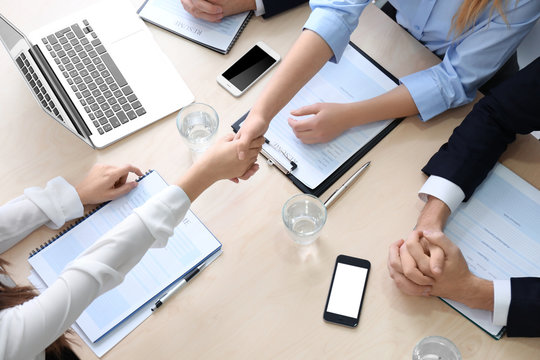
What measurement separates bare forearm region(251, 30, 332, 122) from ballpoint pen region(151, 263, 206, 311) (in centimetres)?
38

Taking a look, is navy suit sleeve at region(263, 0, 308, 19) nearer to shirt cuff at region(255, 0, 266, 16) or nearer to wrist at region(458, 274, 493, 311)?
shirt cuff at region(255, 0, 266, 16)

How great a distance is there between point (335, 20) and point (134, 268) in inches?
29.0

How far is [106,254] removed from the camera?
100cm

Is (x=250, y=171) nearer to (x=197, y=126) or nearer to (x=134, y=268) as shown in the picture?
(x=197, y=126)

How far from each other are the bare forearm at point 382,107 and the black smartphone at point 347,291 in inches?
13.3

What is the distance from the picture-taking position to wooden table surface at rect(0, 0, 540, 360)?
3.53 ft

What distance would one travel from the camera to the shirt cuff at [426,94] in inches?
48.8

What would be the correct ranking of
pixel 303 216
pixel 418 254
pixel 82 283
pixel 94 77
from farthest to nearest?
pixel 94 77 → pixel 303 216 → pixel 418 254 → pixel 82 283

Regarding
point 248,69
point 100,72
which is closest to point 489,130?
point 248,69

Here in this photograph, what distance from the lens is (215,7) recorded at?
1349 millimetres

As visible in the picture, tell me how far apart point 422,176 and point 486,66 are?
1.03 feet

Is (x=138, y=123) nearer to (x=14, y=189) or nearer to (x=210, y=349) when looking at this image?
(x=14, y=189)

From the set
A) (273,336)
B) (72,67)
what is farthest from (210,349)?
(72,67)

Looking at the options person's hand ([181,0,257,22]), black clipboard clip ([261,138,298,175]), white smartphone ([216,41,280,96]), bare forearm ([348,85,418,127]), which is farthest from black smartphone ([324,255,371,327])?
person's hand ([181,0,257,22])
